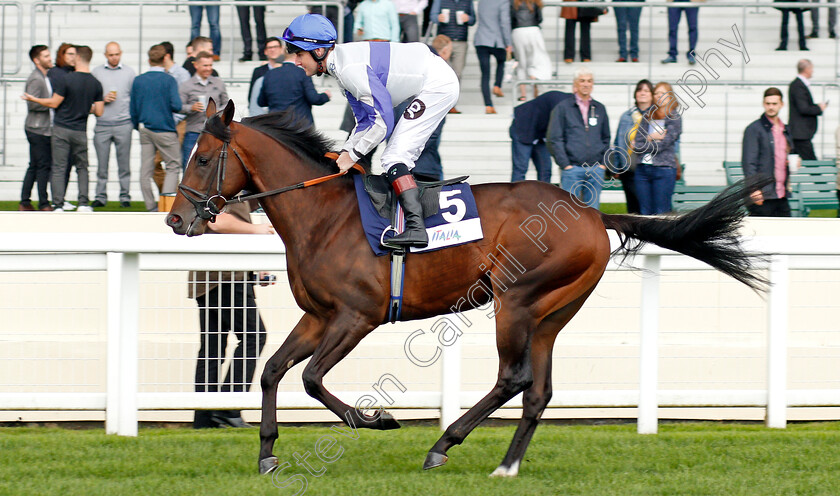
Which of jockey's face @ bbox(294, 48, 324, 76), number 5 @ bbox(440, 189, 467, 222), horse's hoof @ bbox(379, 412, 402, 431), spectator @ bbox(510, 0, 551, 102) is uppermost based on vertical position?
spectator @ bbox(510, 0, 551, 102)

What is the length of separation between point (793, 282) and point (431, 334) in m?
1.83

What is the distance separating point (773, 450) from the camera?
16.0ft

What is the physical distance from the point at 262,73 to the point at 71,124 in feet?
5.26

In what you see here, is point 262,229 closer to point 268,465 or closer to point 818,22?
point 268,465

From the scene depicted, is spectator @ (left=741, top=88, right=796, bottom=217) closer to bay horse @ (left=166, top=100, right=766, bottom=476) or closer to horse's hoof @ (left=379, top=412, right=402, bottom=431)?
bay horse @ (left=166, top=100, right=766, bottom=476)

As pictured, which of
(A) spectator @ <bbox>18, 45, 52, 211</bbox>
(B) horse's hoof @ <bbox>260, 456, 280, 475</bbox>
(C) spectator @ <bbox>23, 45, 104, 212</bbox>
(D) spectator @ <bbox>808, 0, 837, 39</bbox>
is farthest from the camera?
(D) spectator @ <bbox>808, 0, 837, 39</bbox>

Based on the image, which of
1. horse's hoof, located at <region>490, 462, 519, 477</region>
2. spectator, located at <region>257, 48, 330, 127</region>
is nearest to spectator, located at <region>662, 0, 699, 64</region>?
spectator, located at <region>257, 48, 330, 127</region>

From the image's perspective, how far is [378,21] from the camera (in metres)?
10.1

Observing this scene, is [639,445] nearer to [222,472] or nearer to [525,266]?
[525,266]

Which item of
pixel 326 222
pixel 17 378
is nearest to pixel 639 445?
pixel 326 222

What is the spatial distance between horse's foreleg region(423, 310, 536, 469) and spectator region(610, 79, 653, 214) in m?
3.88

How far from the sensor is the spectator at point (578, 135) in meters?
8.22

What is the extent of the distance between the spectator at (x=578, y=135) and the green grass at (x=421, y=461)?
10.1ft

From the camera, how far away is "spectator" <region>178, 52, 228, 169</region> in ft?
28.8
